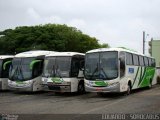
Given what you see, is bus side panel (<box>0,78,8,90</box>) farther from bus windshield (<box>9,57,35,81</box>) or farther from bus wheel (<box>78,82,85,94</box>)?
bus wheel (<box>78,82,85,94</box>)

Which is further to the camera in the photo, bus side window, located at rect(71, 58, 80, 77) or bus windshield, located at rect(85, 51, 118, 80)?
bus side window, located at rect(71, 58, 80, 77)

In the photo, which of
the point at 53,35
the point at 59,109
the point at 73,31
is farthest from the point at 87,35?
the point at 59,109

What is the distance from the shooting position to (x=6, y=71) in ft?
87.5

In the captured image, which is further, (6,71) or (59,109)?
(6,71)

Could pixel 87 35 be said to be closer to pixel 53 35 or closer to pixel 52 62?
pixel 53 35

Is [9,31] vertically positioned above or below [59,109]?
above

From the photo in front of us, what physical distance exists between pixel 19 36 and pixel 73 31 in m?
11.2

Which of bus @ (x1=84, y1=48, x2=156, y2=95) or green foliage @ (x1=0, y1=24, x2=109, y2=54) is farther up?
green foliage @ (x1=0, y1=24, x2=109, y2=54)

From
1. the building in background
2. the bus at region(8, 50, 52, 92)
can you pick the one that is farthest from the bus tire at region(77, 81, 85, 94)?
the building in background

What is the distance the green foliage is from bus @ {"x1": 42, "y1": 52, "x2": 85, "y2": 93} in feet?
90.9

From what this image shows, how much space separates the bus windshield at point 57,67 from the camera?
22812 mm

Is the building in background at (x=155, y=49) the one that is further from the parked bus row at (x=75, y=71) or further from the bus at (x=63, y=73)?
the bus at (x=63, y=73)

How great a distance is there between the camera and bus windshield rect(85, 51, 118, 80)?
21.3 meters

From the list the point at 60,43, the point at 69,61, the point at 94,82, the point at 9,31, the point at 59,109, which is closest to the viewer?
the point at 59,109
